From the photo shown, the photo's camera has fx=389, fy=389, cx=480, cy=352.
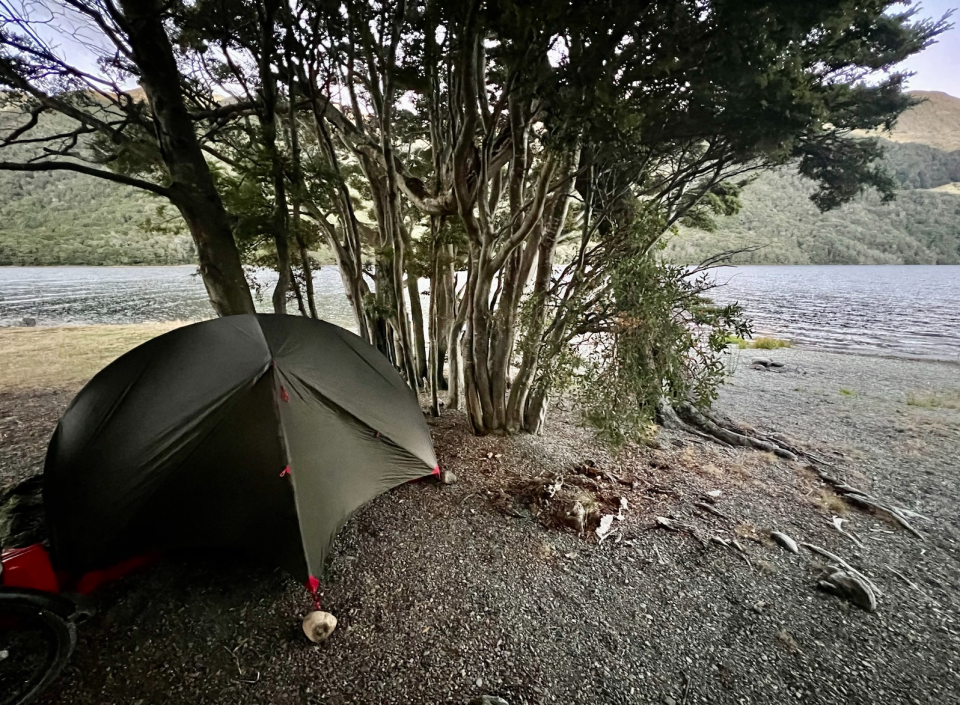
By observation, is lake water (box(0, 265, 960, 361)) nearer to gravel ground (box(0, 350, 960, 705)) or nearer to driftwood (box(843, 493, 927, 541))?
gravel ground (box(0, 350, 960, 705))

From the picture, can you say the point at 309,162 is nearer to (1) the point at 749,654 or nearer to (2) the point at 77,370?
(1) the point at 749,654

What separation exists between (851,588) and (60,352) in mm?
18826

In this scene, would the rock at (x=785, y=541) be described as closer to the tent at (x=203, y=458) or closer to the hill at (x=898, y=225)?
the tent at (x=203, y=458)

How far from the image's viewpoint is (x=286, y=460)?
282cm

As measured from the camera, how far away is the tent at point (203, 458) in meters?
2.74

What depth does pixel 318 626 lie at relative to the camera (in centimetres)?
251

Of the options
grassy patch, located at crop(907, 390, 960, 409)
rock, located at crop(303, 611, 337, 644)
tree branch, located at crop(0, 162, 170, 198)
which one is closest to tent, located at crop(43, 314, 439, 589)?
rock, located at crop(303, 611, 337, 644)

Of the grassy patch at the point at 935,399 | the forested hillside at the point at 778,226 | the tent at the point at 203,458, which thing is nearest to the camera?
the tent at the point at 203,458

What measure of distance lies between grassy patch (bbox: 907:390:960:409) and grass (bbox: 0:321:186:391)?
63.1 feet

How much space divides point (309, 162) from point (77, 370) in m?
9.48

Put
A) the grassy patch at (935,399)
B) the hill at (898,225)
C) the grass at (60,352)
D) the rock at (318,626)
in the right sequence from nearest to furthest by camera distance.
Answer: the rock at (318,626), the grassy patch at (935,399), the grass at (60,352), the hill at (898,225)

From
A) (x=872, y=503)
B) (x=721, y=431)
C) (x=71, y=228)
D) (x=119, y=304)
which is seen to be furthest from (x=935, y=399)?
(x=71, y=228)

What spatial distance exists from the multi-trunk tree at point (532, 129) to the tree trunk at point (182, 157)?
0.07ft

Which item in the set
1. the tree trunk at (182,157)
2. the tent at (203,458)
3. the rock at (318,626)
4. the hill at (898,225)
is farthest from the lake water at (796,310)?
the hill at (898,225)
